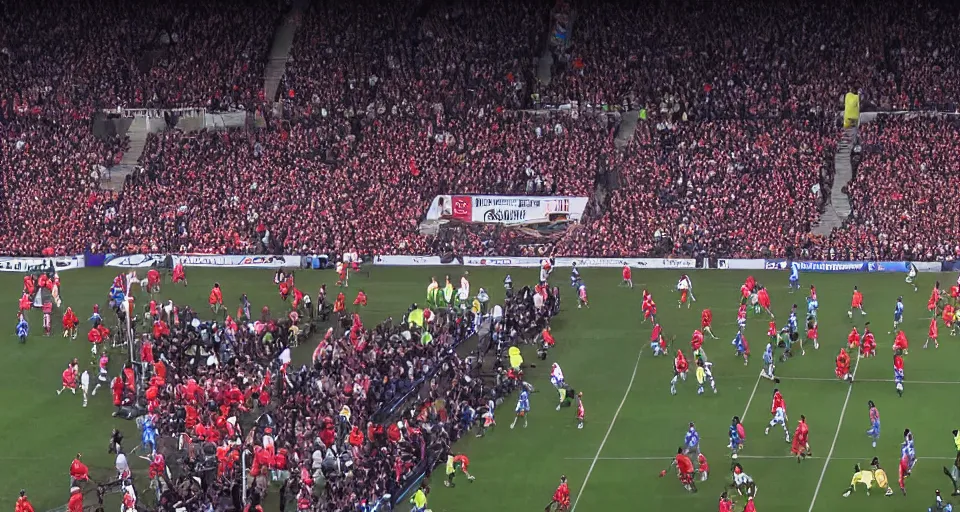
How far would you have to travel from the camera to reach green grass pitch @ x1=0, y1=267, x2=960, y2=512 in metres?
35.7

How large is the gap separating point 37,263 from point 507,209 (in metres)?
18.6

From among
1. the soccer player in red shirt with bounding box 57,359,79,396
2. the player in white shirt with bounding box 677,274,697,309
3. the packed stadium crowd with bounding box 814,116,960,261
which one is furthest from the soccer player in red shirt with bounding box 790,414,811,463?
the packed stadium crowd with bounding box 814,116,960,261

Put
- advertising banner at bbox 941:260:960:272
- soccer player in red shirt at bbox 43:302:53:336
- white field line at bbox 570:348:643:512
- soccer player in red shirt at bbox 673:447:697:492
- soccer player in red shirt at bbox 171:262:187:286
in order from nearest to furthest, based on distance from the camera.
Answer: soccer player in red shirt at bbox 673:447:697:492 → white field line at bbox 570:348:643:512 → soccer player in red shirt at bbox 43:302:53:336 → soccer player in red shirt at bbox 171:262:187:286 → advertising banner at bbox 941:260:960:272

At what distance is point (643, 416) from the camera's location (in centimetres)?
4075

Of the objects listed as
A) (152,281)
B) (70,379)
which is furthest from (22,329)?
(70,379)

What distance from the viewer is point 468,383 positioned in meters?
40.2

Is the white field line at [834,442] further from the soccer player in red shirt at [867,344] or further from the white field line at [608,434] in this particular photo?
the white field line at [608,434]

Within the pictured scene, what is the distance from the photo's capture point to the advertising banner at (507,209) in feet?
204

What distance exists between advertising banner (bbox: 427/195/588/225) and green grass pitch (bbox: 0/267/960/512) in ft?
29.6

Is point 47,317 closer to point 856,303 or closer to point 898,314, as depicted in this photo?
point 856,303

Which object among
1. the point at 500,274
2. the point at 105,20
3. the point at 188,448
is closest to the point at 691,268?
the point at 500,274

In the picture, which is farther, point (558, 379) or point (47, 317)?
point (47, 317)

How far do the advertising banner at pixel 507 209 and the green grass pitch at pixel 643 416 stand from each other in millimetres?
9036

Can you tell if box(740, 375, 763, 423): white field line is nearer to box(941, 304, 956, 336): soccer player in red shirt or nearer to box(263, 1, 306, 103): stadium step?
box(941, 304, 956, 336): soccer player in red shirt
